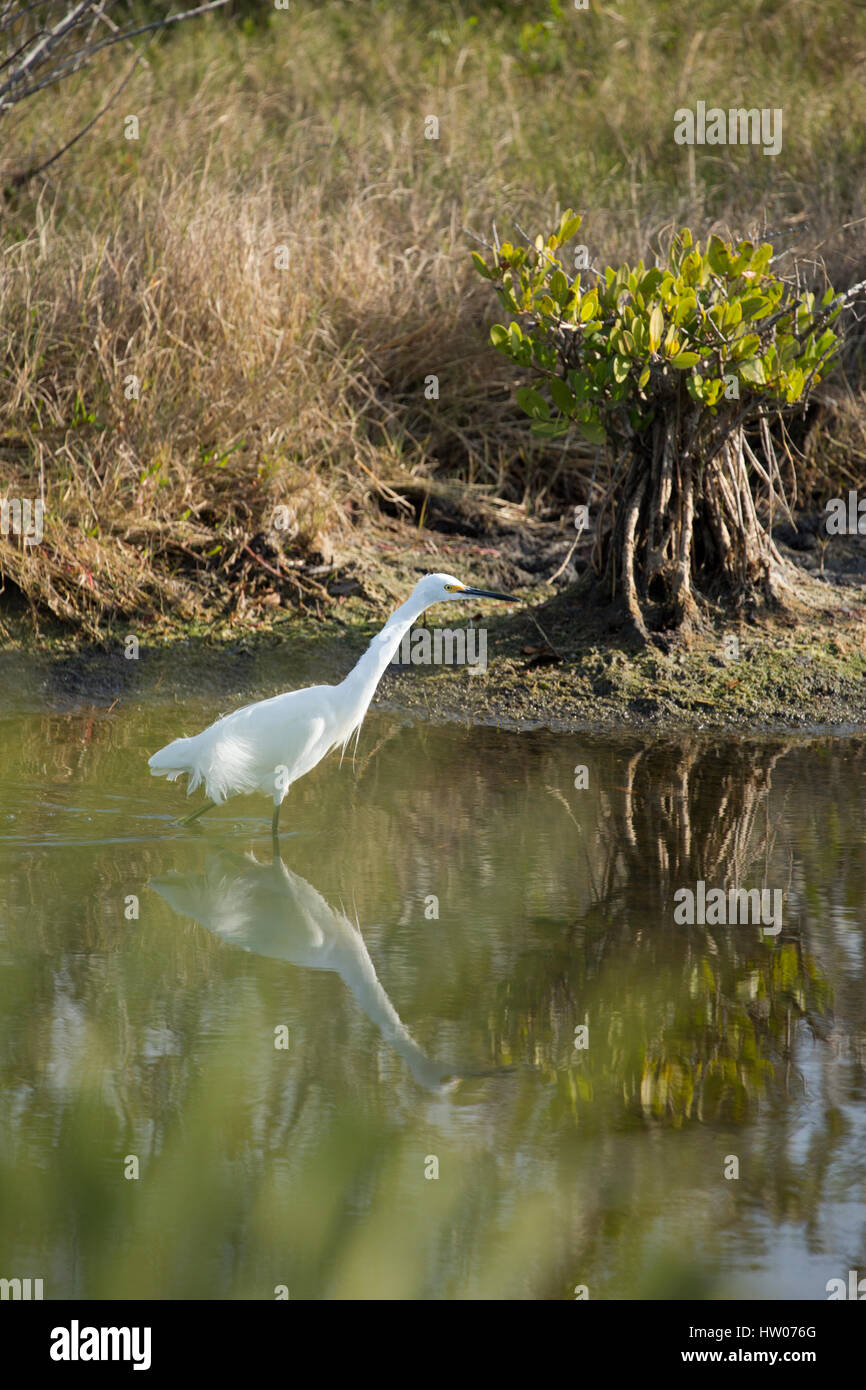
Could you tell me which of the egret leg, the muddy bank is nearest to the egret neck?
the egret leg

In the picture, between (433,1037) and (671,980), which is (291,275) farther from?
(433,1037)

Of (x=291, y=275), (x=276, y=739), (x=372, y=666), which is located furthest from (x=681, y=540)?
(x=291, y=275)

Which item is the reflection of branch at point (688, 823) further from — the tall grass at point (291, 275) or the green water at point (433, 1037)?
the tall grass at point (291, 275)

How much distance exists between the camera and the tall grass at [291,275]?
6891 millimetres

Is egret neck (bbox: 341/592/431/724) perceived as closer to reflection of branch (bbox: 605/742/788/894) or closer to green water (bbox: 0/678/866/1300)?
green water (bbox: 0/678/866/1300)

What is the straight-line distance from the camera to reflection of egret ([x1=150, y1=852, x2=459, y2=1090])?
3.51 metres

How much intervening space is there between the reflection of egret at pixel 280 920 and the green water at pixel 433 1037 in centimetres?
1

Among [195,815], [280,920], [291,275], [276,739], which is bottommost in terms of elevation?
[195,815]

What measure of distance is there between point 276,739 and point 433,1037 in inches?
68.5

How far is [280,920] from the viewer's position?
161 inches

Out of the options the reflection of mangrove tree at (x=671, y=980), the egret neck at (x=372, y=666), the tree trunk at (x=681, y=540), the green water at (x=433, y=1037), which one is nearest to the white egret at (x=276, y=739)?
the egret neck at (x=372, y=666)

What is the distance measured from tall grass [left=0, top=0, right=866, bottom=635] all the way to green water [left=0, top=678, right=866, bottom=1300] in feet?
6.66

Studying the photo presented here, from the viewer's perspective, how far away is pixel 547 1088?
3.07m
